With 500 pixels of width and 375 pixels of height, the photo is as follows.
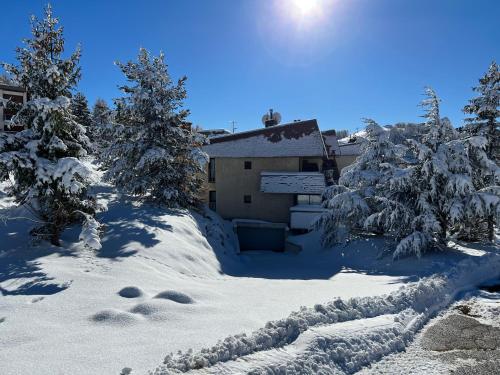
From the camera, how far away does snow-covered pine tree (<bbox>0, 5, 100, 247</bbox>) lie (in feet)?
29.0

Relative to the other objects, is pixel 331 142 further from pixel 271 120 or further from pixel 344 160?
pixel 271 120

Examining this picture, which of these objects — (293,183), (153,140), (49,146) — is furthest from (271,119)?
(49,146)

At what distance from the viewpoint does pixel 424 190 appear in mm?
14508

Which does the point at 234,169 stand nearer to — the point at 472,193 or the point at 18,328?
the point at 472,193

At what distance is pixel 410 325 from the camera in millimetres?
7289

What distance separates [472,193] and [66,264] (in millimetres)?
14272

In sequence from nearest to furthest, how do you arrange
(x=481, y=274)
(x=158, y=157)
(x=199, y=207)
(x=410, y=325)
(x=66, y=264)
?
(x=410, y=325), (x=66, y=264), (x=481, y=274), (x=158, y=157), (x=199, y=207)

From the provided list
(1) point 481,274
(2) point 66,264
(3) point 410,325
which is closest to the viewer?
(3) point 410,325

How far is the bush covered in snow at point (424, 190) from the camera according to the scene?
532 inches

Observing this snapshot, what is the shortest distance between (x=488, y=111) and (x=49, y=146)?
2128 cm

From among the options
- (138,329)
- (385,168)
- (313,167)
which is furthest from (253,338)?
(313,167)

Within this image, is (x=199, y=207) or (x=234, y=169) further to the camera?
(x=234, y=169)

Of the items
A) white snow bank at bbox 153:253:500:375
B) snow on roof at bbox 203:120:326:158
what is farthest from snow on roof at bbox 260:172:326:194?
white snow bank at bbox 153:253:500:375

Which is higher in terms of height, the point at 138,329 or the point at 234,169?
the point at 234,169
